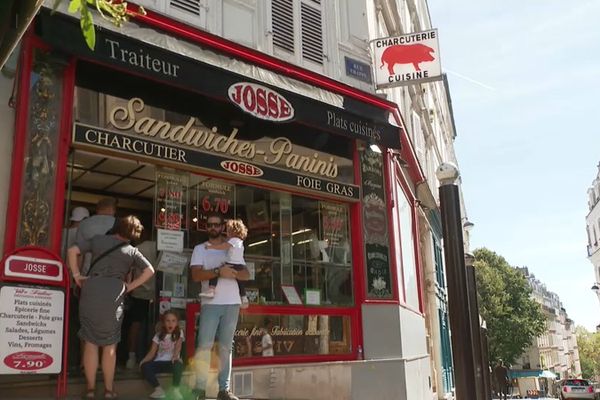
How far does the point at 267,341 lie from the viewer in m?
8.30

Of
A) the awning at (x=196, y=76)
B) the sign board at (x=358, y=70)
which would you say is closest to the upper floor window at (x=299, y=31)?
the sign board at (x=358, y=70)

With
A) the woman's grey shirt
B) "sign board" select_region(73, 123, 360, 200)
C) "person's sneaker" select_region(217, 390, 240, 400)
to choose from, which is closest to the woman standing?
the woman's grey shirt

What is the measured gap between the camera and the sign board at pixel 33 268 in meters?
5.46

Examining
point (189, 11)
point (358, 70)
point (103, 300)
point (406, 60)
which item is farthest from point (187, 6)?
point (103, 300)

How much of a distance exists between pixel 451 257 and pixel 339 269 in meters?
3.29

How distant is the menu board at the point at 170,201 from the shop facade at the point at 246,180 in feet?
0.05

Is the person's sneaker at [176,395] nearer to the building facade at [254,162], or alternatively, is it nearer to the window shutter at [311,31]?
the building facade at [254,162]

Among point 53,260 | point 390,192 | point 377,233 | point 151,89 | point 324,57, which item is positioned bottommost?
point 53,260

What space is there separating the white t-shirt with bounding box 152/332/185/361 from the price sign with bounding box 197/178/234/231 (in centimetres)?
191

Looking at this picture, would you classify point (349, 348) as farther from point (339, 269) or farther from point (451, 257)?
point (451, 257)

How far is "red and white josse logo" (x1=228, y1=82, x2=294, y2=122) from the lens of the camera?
8.06 meters

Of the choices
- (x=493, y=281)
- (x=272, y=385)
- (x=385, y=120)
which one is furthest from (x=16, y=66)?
(x=493, y=281)

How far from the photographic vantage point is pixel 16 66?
637 cm

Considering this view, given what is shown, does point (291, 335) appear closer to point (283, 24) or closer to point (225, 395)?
point (225, 395)
